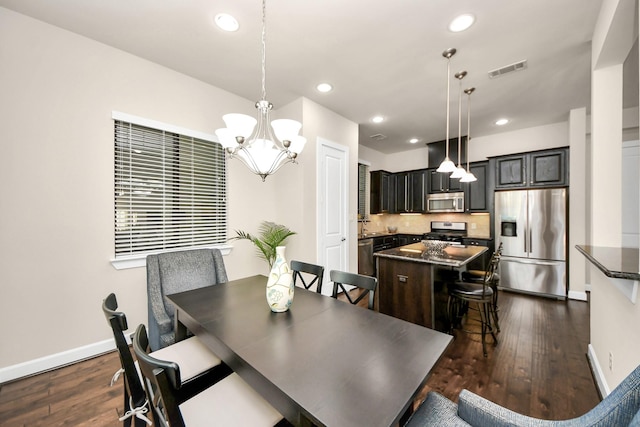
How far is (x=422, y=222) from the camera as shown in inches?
240

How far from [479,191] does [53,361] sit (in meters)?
6.34

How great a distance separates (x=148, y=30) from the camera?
225 centimetres

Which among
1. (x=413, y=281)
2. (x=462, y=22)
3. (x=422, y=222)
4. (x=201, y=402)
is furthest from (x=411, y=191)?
(x=201, y=402)

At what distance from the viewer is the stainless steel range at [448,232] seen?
508 cm

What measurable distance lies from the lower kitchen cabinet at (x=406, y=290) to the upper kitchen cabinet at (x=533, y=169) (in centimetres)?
309

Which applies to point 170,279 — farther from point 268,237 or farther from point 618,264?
point 618,264

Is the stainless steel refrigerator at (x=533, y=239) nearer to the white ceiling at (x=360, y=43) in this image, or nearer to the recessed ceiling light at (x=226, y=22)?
the white ceiling at (x=360, y=43)

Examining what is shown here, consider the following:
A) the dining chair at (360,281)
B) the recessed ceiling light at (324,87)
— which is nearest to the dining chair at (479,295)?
the dining chair at (360,281)

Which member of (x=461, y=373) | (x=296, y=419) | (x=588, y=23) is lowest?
(x=461, y=373)

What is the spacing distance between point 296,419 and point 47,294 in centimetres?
264

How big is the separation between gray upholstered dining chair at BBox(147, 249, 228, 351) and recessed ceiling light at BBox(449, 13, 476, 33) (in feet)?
10.1

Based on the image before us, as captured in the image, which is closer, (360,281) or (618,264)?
(618,264)

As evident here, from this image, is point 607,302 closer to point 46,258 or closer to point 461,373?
point 461,373

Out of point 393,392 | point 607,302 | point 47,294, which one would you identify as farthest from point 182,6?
point 607,302
